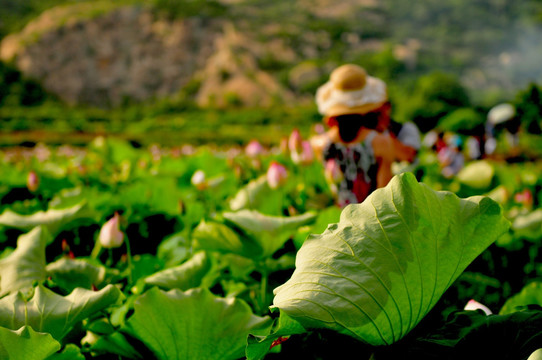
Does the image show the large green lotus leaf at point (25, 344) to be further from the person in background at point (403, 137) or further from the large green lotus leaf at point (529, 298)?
the person in background at point (403, 137)

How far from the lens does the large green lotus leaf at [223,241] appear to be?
0.95m

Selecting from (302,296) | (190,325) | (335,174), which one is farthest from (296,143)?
(302,296)

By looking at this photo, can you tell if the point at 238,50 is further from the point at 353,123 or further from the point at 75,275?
the point at 75,275

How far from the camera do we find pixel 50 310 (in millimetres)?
631

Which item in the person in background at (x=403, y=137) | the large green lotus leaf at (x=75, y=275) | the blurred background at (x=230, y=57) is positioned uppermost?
the large green lotus leaf at (x=75, y=275)

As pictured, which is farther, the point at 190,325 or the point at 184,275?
the point at 184,275

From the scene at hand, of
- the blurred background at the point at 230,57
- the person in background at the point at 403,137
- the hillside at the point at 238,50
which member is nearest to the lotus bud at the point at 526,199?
the person in background at the point at 403,137

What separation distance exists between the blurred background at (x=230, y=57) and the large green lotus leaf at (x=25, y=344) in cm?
3400

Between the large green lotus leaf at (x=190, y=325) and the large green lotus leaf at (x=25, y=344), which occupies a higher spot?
the large green lotus leaf at (x=25, y=344)

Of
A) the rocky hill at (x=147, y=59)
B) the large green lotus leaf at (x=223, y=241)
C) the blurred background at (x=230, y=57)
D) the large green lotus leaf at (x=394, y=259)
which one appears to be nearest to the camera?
the large green lotus leaf at (x=394, y=259)

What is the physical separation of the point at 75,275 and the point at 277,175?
0.62m

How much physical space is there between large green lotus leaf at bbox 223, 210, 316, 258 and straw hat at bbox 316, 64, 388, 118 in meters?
0.87

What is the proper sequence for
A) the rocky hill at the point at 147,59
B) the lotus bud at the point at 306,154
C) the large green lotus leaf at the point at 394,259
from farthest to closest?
the rocky hill at the point at 147,59, the lotus bud at the point at 306,154, the large green lotus leaf at the point at 394,259

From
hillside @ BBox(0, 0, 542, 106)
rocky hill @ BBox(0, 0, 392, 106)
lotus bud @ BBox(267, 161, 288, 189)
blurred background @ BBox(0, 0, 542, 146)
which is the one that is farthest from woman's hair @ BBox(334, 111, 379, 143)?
hillside @ BBox(0, 0, 542, 106)
